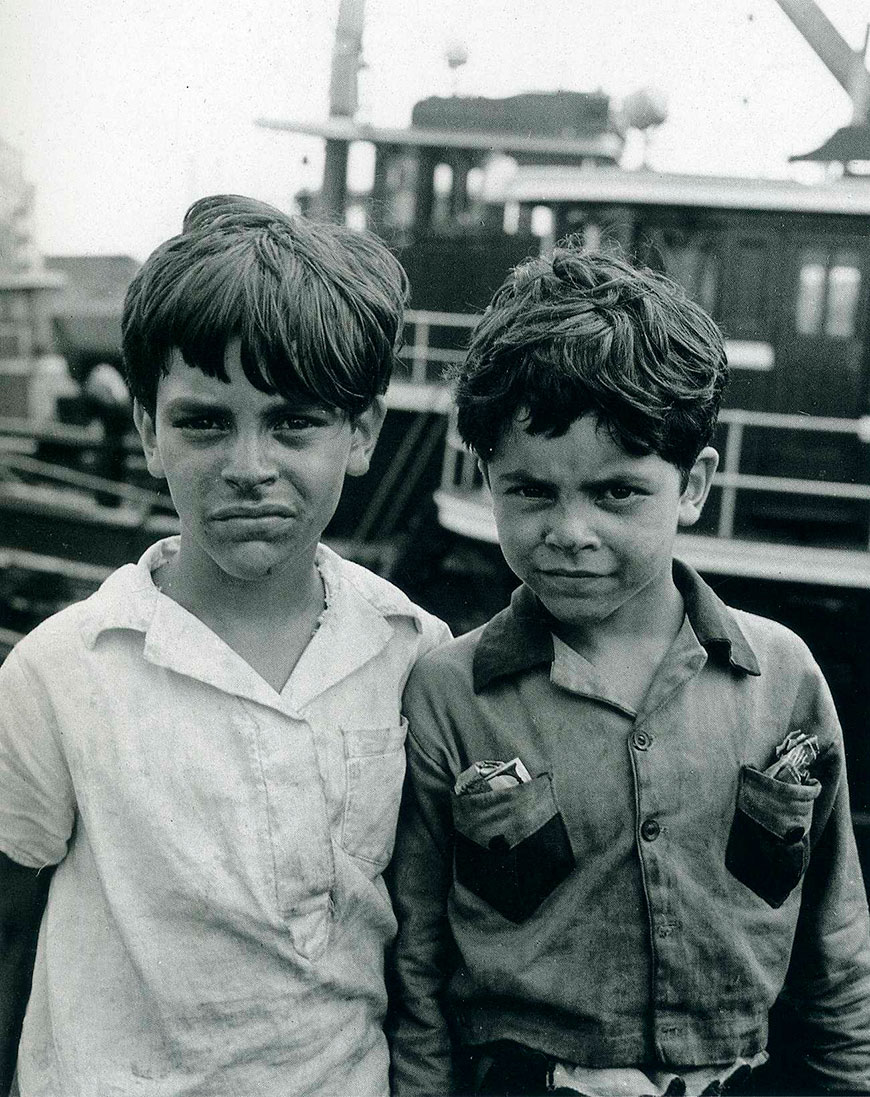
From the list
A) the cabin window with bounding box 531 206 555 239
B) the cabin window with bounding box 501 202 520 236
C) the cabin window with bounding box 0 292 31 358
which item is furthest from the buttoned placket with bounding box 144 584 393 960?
the cabin window with bounding box 0 292 31 358

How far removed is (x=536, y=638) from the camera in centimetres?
143

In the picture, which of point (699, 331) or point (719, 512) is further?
point (719, 512)

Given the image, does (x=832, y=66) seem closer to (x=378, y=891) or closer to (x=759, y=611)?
(x=378, y=891)

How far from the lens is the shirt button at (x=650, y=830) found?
132 cm

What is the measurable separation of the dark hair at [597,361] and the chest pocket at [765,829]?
0.44 metres

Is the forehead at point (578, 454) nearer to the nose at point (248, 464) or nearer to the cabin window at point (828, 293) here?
the nose at point (248, 464)

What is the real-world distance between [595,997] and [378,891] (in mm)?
315

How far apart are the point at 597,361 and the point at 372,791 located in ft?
2.09

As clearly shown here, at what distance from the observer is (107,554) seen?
21.8ft

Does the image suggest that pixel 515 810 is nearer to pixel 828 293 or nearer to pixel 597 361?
pixel 597 361

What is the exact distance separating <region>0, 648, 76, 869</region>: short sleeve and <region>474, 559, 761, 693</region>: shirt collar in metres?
0.56

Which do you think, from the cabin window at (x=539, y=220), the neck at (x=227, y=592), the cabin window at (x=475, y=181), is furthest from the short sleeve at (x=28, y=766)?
the cabin window at (x=475, y=181)

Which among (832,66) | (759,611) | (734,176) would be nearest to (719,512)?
(759,611)

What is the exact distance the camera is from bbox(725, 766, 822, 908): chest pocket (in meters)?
1.36
